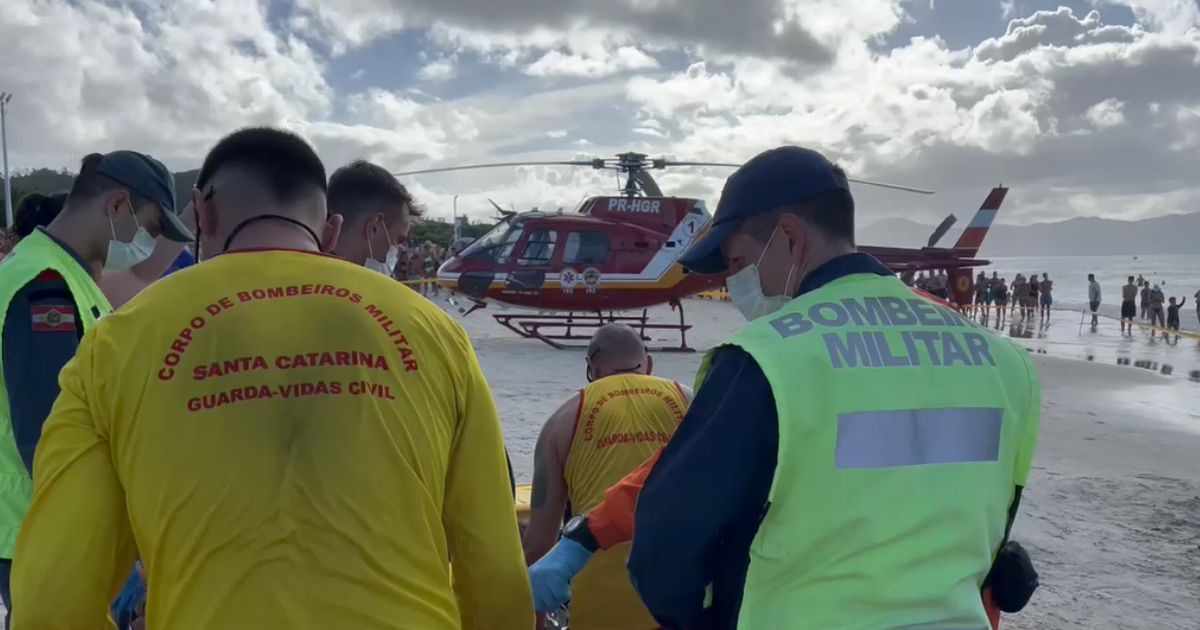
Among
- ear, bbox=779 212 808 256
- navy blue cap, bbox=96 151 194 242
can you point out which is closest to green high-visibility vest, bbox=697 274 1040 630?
ear, bbox=779 212 808 256

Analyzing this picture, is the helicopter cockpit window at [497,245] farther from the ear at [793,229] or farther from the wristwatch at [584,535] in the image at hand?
the ear at [793,229]

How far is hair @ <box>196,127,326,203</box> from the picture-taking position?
164 cm

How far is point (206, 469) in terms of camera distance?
133cm

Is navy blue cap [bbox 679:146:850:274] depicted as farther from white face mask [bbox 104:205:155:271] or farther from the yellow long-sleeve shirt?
white face mask [bbox 104:205:155:271]

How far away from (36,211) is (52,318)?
5.59 feet

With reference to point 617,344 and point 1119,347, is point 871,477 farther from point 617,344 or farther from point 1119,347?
point 1119,347

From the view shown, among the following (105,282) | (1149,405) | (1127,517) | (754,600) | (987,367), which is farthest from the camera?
(1149,405)

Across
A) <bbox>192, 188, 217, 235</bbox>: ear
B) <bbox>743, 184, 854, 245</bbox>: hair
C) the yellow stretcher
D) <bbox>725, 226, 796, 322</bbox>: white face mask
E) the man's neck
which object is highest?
<bbox>743, 184, 854, 245</bbox>: hair

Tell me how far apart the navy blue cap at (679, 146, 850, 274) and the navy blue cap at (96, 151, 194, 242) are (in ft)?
6.23

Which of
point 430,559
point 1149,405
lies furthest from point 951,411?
point 1149,405

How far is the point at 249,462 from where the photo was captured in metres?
1.35

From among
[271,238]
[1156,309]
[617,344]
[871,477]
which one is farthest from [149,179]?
[1156,309]

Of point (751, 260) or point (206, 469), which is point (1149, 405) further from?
point (206, 469)

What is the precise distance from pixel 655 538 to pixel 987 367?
2.38 ft
